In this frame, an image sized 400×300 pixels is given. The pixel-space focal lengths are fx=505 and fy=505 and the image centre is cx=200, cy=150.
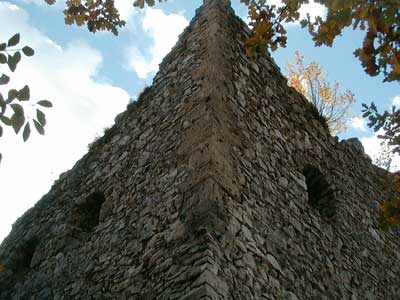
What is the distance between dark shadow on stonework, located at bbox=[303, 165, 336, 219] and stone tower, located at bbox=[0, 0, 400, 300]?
0.02m

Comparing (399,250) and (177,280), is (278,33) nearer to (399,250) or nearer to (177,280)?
(177,280)

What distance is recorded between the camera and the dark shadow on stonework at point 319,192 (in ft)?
18.6

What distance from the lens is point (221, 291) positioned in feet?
10.7

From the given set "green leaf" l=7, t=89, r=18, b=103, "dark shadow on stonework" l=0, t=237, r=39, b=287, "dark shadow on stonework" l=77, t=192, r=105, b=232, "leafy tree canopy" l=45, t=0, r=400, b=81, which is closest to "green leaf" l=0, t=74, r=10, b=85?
"green leaf" l=7, t=89, r=18, b=103

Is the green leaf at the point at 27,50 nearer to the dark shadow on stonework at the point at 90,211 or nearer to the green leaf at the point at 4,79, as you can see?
the green leaf at the point at 4,79

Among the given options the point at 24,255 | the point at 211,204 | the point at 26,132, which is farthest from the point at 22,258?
the point at 26,132

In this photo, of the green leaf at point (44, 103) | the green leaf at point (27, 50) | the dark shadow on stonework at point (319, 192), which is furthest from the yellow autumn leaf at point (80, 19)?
the dark shadow on stonework at point (319, 192)

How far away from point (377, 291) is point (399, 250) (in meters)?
1.30

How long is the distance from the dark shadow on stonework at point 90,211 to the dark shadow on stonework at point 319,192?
2.31 metres

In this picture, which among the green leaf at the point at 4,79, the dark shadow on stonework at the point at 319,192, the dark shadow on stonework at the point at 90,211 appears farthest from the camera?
the dark shadow on stonework at the point at 319,192

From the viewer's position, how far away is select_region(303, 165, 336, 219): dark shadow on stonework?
5660 millimetres

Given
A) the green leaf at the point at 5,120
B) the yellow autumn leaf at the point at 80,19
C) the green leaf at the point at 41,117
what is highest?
the yellow autumn leaf at the point at 80,19

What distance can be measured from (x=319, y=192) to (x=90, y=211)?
2629mm

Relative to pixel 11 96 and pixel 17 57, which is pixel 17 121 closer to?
pixel 11 96
